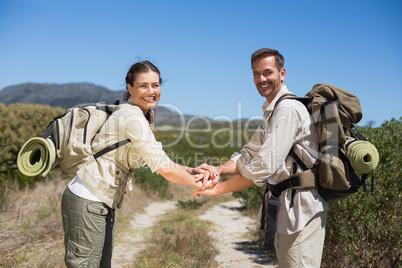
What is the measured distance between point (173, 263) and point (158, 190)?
24.9 feet

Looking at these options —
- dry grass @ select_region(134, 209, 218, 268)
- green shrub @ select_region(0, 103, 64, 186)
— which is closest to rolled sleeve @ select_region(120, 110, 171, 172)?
dry grass @ select_region(134, 209, 218, 268)

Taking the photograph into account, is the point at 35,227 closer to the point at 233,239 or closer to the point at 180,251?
the point at 180,251

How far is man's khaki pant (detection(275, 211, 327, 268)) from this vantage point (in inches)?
93.2

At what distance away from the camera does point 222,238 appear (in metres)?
7.11

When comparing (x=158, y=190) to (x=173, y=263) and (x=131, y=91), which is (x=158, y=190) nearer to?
(x=173, y=263)

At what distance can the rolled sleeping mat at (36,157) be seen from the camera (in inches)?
99.7

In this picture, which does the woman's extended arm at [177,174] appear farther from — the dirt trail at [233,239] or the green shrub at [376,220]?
the dirt trail at [233,239]

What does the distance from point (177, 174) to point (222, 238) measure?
4.63 meters

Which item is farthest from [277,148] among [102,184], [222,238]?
[222,238]

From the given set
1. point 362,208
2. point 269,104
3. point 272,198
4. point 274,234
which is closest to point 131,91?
point 269,104

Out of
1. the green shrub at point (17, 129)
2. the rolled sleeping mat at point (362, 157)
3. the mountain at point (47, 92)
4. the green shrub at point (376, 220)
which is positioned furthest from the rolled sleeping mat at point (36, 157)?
the mountain at point (47, 92)

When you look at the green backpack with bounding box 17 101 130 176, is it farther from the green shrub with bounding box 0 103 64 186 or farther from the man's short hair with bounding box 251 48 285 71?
the green shrub with bounding box 0 103 64 186

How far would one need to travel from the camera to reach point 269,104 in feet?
9.39

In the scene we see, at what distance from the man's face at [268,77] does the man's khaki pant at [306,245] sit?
109 cm
